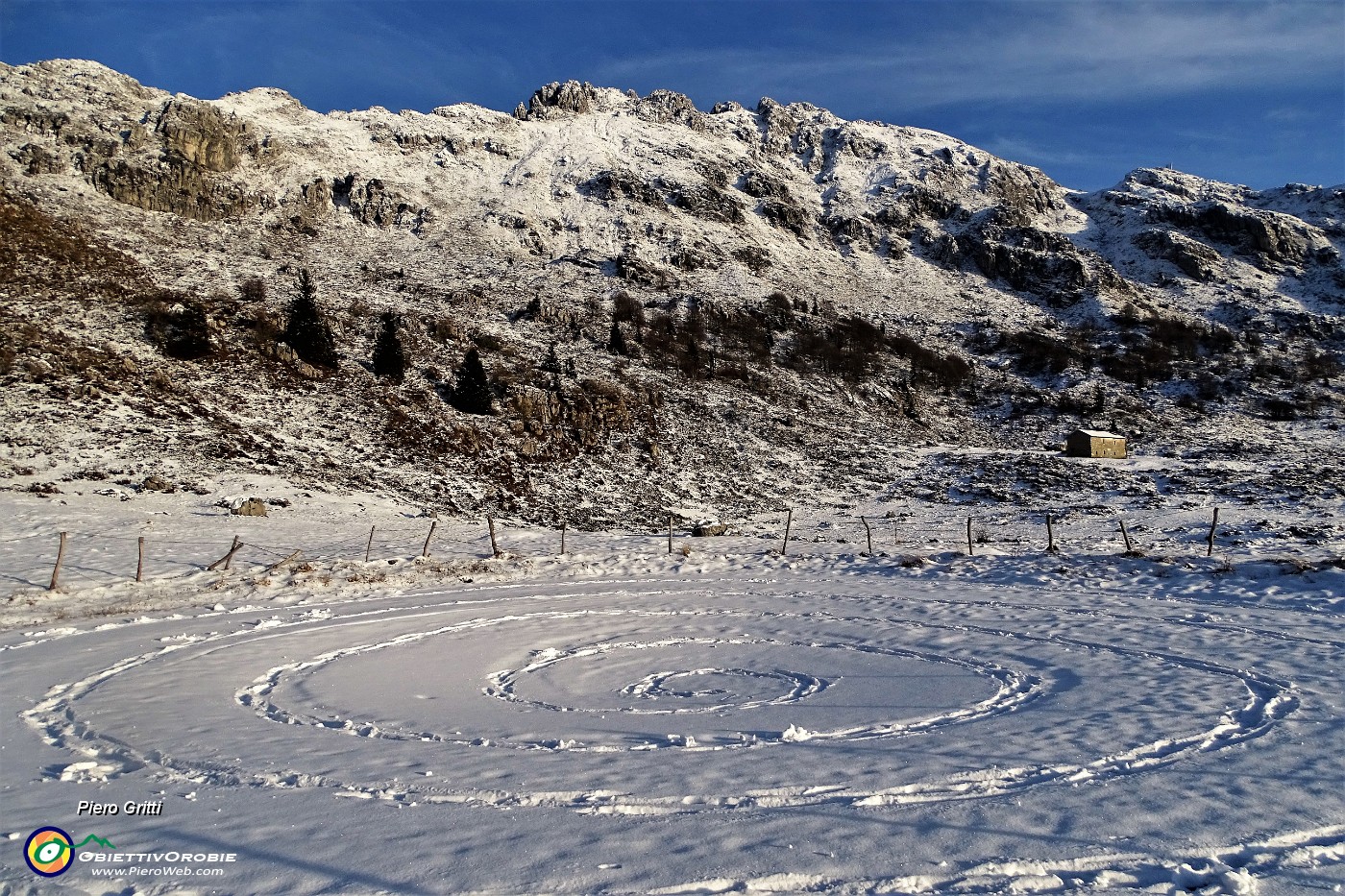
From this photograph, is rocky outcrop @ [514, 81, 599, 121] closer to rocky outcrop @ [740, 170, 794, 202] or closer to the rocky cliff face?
Answer: the rocky cliff face

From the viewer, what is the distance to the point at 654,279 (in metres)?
71.1

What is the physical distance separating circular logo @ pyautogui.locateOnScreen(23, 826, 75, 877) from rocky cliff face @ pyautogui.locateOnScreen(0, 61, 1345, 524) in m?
26.7

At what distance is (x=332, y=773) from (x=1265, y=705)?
10.5 m

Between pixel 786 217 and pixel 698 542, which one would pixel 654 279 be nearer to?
pixel 786 217

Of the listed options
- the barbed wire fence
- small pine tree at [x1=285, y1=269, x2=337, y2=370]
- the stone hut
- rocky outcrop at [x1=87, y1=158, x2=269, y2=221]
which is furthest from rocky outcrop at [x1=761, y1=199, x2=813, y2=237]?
small pine tree at [x1=285, y1=269, x2=337, y2=370]

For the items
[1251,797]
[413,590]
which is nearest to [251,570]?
[413,590]

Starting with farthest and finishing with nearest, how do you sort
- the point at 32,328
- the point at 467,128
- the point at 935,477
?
the point at 467,128
the point at 935,477
the point at 32,328

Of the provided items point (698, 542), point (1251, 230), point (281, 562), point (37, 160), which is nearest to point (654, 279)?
point (698, 542)

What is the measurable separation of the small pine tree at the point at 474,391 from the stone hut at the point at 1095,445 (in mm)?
37524

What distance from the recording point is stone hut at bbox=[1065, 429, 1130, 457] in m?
45.2

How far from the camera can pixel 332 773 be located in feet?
21.9

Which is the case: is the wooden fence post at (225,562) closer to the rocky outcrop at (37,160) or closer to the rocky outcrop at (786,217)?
the rocky outcrop at (37,160)

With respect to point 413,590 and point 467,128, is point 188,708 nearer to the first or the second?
point 413,590

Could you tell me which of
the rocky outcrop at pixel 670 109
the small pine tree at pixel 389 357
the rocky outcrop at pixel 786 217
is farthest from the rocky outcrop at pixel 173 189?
the rocky outcrop at pixel 670 109
